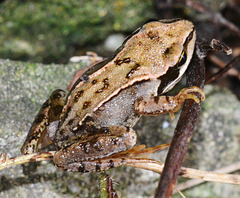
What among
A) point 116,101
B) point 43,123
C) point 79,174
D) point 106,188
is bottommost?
point 106,188

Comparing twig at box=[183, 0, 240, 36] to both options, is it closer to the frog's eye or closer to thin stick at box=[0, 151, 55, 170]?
the frog's eye

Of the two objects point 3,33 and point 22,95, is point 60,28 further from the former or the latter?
point 22,95

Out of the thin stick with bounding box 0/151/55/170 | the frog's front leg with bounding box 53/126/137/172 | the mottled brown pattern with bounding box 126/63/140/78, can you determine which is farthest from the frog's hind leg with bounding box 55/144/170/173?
the mottled brown pattern with bounding box 126/63/140/78

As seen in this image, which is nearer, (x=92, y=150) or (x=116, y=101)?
(x=92, y=150)

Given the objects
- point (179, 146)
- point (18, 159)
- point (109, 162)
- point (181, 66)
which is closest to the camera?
point (179, 146)

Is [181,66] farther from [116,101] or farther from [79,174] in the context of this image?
[79,174]

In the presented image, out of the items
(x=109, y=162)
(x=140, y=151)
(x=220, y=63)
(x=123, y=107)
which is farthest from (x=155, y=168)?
(x=220, y=63)

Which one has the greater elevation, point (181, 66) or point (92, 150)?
point (181, 66)
